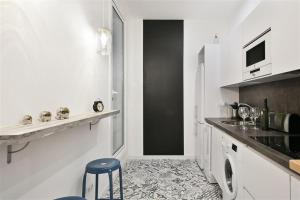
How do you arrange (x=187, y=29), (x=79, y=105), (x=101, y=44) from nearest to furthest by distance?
(x=79, y=105) → (x=101, y=44) → (x=187, y=29)

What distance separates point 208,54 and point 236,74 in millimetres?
797

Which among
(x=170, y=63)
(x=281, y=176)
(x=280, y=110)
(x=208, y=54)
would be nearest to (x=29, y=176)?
(x=281, y=176)

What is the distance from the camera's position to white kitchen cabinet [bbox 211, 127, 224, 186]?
2.29 meters

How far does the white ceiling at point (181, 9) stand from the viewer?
3.27 m

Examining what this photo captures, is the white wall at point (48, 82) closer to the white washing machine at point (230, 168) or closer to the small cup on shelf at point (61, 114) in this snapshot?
the small cup on shelf at point (61, 114)

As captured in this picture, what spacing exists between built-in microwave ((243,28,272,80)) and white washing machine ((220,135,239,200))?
75 cm

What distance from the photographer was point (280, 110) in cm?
218

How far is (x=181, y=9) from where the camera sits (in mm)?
3547

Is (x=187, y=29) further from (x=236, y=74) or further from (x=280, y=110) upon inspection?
(x=280, y=110)

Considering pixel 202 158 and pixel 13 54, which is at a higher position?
pixel 13 54

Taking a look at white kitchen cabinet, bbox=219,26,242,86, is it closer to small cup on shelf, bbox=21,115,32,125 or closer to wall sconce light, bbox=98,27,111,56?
wall sconce light, bbox=98,27,111,56

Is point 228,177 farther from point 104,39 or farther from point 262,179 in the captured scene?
point 104,39

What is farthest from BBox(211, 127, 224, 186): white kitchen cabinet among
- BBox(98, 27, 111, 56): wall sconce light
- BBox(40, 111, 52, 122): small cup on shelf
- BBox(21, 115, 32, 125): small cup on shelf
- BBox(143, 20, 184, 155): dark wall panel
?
BBox(21, 115, 32, 125): small cup on shelf

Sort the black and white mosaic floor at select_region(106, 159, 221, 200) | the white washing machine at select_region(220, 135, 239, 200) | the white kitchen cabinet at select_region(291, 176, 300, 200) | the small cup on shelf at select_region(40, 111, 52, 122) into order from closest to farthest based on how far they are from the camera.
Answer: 1. the white kitchen cabinet at select_region(291, 176, 300, 200)
2. the small cup on shelf at select_region(40, 111, 52, 122)
3. the white washing machine at select_region(220, 135, 239, 200)
4. the black and white mosaic floor at select_region(106, 159, 221, 200)
